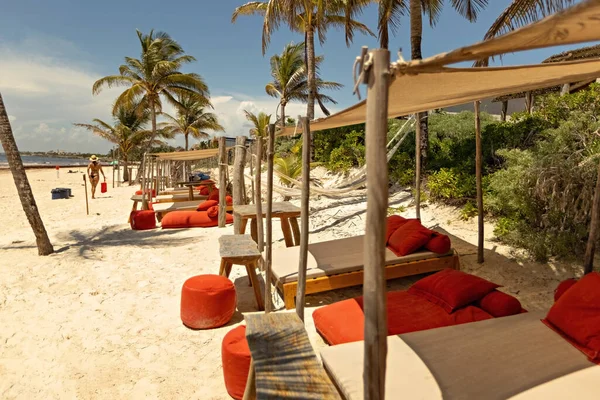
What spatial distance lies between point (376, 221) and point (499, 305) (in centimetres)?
203

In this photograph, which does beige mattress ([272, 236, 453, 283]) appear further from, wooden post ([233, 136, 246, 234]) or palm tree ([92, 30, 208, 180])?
palm tree ([92, 30, 208, 180])

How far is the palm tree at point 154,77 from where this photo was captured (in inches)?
629

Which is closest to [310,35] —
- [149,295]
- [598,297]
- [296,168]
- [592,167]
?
[296,168]

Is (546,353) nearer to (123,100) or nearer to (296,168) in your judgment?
(296,168)

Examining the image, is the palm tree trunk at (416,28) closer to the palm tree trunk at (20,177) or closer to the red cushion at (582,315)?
the red cushion at (582,315)

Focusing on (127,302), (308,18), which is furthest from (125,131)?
(127,302)

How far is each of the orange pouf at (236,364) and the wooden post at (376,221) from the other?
40.9 inches

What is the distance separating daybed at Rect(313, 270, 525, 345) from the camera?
271 cm

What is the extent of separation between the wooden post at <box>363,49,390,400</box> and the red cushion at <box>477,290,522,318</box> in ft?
5.90

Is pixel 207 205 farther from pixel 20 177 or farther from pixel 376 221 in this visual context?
pixel 376 221

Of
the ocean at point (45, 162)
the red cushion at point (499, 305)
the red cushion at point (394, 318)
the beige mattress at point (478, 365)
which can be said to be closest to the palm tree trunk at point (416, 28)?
the red cushion at point (499, 305)

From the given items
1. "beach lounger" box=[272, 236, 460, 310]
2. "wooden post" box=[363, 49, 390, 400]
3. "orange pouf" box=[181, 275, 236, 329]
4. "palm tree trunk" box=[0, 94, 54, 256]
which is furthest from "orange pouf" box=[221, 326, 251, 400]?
"palm tree trunk" box=[0, 94, 54, 256]

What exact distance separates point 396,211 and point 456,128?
290cm

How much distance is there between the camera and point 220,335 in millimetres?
3221
